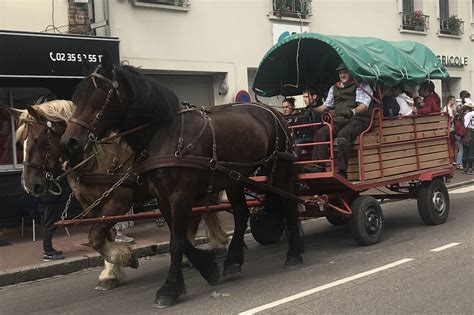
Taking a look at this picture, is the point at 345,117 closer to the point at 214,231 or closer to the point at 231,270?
the point at 214,231

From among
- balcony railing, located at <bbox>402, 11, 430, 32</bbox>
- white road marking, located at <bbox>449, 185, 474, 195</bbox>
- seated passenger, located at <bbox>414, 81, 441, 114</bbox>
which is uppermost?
balcony railing, located at <bbox>402, 11, 430, 32</bbox>

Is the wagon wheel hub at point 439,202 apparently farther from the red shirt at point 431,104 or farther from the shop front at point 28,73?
the shop front at point 28,73

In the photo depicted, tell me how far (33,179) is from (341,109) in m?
4.15

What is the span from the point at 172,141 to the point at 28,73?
180 inches

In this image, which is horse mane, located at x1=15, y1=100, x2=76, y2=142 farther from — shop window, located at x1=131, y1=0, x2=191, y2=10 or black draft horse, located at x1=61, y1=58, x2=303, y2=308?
shop window, located at x1=131, y1=0, x2=191, y2=10

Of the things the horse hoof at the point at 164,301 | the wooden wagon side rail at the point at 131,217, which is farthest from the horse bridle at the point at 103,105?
the horse hoof at the point at 164,301

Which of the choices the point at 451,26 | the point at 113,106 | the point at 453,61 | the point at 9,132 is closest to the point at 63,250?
the point at 9,132

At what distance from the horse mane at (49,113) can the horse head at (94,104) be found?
33.5 inches

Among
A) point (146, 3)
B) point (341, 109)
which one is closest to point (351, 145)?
point (341, 109)

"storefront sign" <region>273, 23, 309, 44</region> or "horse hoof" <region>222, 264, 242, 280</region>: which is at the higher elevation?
"storefront sign" <region>273, 23, 309, 44</region>

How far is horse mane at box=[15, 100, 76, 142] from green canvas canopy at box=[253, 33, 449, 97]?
139 inches

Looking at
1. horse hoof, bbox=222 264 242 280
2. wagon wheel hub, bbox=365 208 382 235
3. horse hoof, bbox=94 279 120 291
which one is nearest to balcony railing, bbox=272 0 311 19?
wagon wheel hub, bbox=365 208 382 235

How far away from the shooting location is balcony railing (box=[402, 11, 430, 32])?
17.0m

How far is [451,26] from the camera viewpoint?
61.8ft
